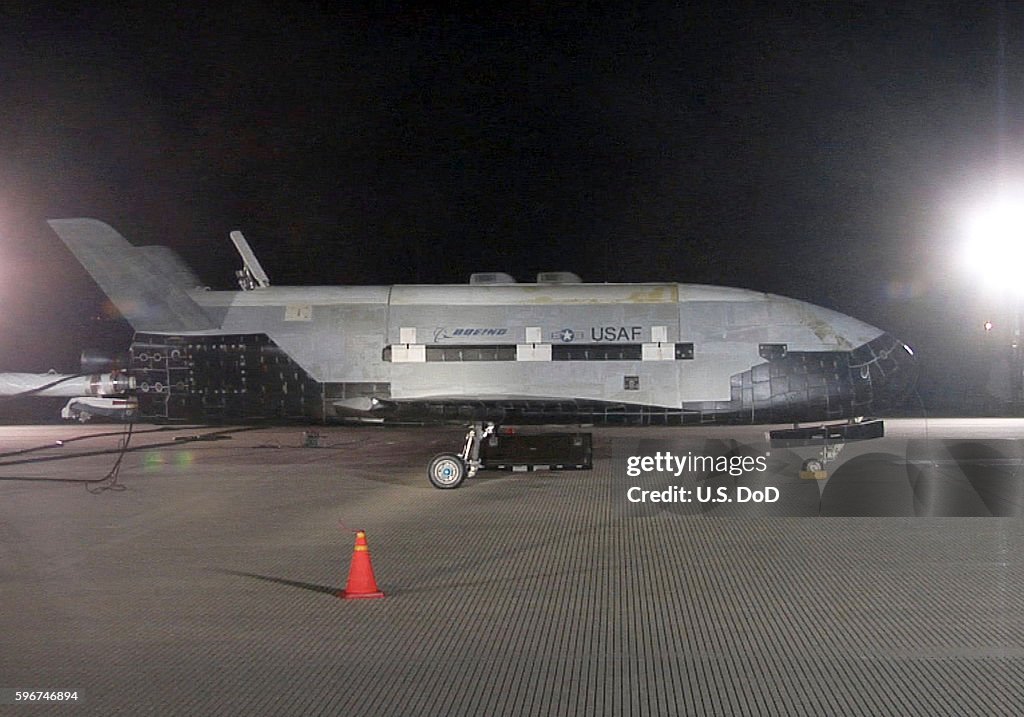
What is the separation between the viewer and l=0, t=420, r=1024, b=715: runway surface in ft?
20.6

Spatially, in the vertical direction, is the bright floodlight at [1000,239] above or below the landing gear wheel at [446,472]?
above

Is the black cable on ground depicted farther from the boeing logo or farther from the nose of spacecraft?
the nose of spacecraft

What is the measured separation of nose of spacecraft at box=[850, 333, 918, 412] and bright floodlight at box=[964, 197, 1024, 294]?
51.8ft

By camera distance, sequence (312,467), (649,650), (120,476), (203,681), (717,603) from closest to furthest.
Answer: (203,681), (649,650), (717,603), (120,476), (312,467)

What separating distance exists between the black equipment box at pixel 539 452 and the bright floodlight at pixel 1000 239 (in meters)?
19.5

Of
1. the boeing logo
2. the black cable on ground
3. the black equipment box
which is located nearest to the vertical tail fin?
the black cable on ground

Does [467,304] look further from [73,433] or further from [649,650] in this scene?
[73,433]

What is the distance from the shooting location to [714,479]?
17.4 meters

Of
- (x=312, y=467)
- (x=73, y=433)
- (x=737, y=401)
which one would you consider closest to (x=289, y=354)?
(x=312, y=467)

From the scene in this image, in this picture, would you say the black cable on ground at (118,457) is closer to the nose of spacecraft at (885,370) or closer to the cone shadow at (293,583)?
the cone shadow at (293,583)

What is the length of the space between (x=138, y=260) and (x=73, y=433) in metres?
17.2

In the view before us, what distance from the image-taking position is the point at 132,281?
1677 cm

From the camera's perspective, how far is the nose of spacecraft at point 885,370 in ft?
54.7

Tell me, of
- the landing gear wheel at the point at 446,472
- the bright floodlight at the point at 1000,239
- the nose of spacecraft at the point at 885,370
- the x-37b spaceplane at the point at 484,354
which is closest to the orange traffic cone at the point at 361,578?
the landing gear wheel at the point at 446,472
